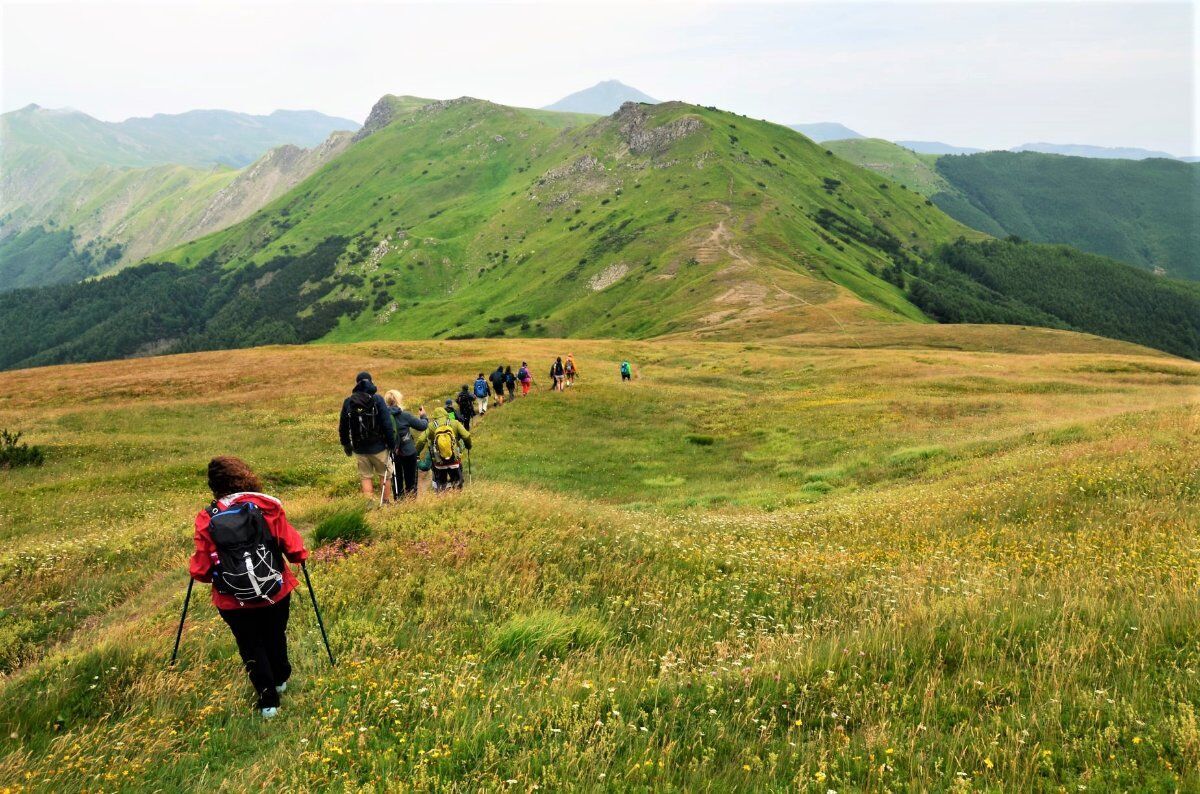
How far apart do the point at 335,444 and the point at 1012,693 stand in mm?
29430

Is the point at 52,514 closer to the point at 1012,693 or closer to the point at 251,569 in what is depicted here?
the point at 251,569

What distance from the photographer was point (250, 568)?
20.6ft

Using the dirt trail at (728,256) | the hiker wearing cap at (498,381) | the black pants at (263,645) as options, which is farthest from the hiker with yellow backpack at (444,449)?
the dirt trail at (728,256)

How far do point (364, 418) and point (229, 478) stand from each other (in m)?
8.51

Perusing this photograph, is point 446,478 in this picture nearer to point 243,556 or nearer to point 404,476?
point 404,476

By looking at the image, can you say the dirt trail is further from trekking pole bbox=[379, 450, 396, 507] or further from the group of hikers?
the group of hikers

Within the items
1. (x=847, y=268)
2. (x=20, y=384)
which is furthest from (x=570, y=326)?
(x=20, y=384)

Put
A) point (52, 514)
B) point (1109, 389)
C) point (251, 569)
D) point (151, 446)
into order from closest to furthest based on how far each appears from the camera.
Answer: point (251, 569) < point (52, 514) < point (151, 446) < point (1109, 389)

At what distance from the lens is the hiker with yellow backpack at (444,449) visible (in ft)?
56.1

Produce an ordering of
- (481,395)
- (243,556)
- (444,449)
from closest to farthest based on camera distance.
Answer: (243,556)
(444,449)
(481,395)

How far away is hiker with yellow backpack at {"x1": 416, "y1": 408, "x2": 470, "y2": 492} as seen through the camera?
673 inches

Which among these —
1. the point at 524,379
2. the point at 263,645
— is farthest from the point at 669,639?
the point at 524,379

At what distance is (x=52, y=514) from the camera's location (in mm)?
17953

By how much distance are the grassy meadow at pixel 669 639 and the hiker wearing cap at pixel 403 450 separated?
7.88 ft
